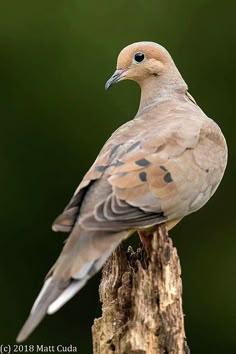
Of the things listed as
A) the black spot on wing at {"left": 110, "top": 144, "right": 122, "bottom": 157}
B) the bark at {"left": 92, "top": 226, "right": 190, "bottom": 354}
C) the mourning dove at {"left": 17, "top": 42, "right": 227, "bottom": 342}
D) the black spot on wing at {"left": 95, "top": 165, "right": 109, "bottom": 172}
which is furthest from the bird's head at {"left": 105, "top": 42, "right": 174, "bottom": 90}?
the bark at {"left": 92, "top": 226, "right": 190, "bottom": 354}

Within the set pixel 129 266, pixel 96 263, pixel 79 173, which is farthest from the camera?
pixel 79 173

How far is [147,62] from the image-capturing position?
6480 mm

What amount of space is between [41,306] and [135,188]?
0.72 m

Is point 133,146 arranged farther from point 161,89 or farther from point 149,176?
point 161,89

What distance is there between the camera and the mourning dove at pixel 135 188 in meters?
4.83

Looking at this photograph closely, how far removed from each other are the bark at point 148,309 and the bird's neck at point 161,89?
1.38m

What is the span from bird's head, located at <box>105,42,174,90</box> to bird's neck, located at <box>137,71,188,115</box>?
4 cm

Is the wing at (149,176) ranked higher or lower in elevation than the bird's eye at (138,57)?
lower

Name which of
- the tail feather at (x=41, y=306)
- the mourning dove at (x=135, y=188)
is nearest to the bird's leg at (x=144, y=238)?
the mourning dove at (x=135, y=188)

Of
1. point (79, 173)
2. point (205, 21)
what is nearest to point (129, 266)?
point (79, 173)

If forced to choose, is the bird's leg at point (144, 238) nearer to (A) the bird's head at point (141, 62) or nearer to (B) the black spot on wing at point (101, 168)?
(B) the black spot on wing at point (101, 168)

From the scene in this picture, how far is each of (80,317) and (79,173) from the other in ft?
3.21

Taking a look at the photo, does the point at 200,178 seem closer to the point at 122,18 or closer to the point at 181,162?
the point at 181,162

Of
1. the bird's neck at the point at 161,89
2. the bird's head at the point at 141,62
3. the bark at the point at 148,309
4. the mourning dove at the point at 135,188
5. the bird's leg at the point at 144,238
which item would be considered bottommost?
the bark at the point at 148,309
